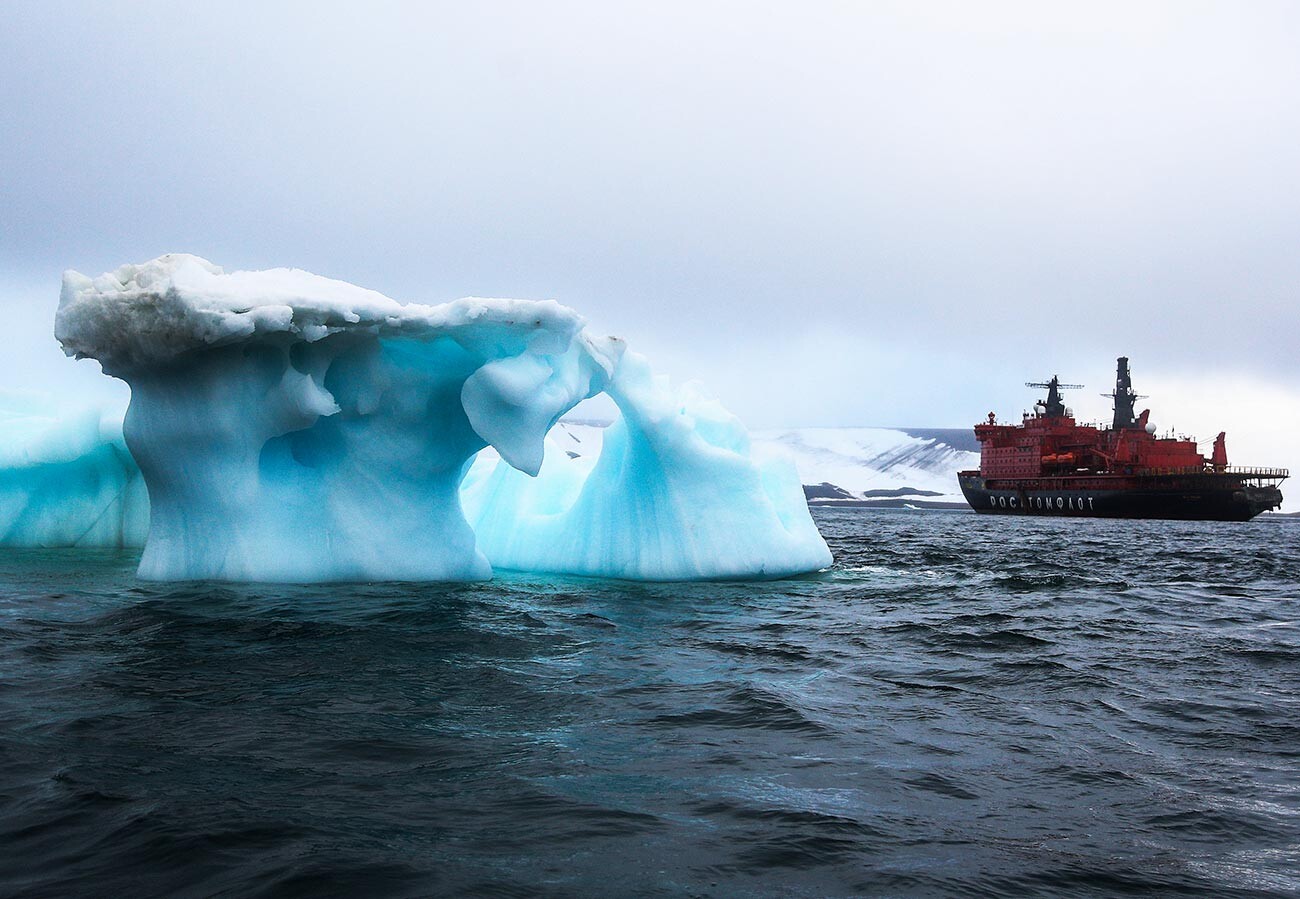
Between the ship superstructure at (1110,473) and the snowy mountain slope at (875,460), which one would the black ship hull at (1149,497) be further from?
the snowy mountain slope at (875,460)

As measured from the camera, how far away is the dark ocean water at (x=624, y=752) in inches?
139

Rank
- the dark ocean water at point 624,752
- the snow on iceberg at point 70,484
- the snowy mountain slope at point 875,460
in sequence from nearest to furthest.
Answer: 1. the dark ocean water at point 624,752
2. the snow on iceberg at point 70,484
3. the snowy mountain slope at point 875,460

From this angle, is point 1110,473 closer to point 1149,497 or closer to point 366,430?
point 1149,497

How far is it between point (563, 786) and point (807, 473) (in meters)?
115

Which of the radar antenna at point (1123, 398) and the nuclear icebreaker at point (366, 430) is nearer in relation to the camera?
the nuclear icebreaker at point (366, 430)

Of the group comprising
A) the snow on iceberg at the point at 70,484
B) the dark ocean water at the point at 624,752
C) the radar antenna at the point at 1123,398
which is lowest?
the dark ocean water at the point at 624,752

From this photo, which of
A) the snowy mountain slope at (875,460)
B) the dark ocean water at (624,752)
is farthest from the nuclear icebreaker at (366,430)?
the snowy mountain slope at (875,460)

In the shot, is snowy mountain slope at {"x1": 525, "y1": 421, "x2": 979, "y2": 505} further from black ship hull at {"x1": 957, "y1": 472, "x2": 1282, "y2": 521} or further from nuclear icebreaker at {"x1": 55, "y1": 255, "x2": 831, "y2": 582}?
nuclear icebreaker at {"x1": 55, "y1": 255, "x2": 831, "y2": 582}

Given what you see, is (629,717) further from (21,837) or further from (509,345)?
(509,345)

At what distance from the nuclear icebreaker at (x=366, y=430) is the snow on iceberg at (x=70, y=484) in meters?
4.63

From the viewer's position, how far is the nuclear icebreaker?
32.2ft

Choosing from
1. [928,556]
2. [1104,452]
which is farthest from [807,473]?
[928,556]

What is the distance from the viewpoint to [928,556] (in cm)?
1991

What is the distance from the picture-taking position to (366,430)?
11375 millimetres
